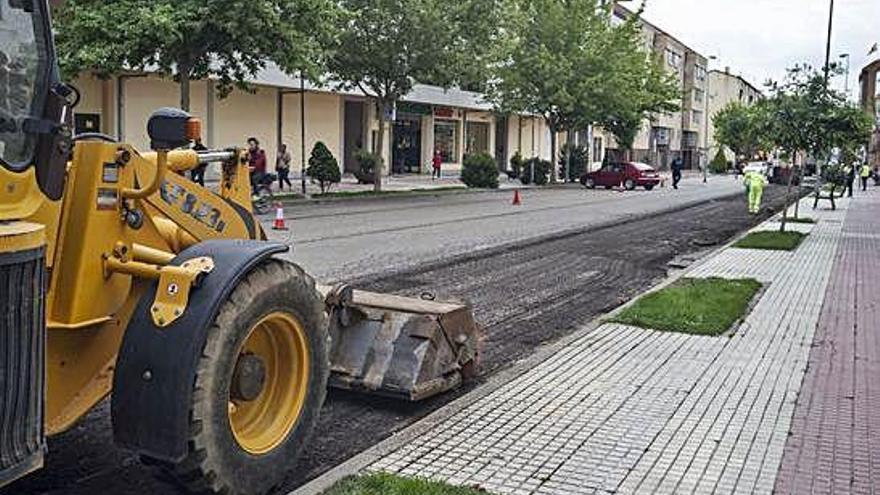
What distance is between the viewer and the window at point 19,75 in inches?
131

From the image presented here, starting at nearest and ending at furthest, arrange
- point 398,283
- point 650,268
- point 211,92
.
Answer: point 398,283
point 650,268
point 211,92

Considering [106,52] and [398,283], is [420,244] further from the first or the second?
[106,52]

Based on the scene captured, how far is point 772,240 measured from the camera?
63.1ft

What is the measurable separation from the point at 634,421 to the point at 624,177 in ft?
143

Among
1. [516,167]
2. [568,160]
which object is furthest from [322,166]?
[568,160]

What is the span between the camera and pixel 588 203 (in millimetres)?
33250

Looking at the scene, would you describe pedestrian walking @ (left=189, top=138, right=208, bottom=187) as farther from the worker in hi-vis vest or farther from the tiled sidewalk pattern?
the worker in hi-vis vest

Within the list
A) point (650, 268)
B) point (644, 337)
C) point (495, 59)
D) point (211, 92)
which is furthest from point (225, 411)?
point (211, 92)

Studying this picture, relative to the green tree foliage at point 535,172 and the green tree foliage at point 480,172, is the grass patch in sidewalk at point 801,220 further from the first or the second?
the green tree foliage at point 535,172

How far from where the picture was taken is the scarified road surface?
5.29 meters

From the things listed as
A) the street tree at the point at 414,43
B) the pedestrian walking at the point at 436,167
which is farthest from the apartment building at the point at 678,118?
the street tree at the point at 414,43

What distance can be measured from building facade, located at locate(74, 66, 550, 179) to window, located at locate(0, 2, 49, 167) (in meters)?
18.9

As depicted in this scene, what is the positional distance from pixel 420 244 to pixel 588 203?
56.4 feet

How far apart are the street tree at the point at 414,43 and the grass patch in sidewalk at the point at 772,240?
512 inches
